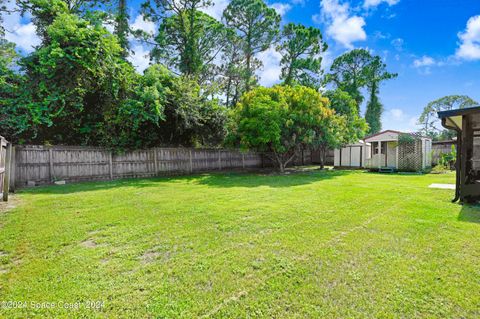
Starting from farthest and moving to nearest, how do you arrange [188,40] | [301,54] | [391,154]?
1. [301,54]
2. [188,40]
3. [391,154]

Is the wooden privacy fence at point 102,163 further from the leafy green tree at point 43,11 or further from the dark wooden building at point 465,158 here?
the dark wooden building at point 465,158

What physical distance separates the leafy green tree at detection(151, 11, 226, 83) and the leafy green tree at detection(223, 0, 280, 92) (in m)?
1.67

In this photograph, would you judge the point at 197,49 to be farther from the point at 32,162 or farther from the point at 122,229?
the point at 122,229

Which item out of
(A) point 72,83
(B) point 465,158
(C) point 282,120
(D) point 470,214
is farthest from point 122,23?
(D) point 470,214

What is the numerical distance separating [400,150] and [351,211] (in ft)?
38.8

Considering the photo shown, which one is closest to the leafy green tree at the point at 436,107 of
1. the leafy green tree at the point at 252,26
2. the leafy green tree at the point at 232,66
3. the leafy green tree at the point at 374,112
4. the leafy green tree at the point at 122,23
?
the leafy green tree at the point at 374,112

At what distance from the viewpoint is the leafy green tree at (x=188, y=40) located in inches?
693

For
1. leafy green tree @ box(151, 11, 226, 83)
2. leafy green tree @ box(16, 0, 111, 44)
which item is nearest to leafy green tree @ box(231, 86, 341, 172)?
leafy green tree @ box(151, 11, 226, 83)

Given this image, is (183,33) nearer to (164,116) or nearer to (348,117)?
(164,116)

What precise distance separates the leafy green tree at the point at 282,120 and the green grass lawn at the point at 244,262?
21.6ft

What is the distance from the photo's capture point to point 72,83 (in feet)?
27.8

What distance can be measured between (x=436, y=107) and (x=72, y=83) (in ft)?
141

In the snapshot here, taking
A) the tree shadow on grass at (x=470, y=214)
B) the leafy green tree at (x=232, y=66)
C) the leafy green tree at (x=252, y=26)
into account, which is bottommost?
the tree shadow on grass at (x=470, y=214)

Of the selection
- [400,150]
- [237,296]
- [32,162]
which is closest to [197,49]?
[32,162]
